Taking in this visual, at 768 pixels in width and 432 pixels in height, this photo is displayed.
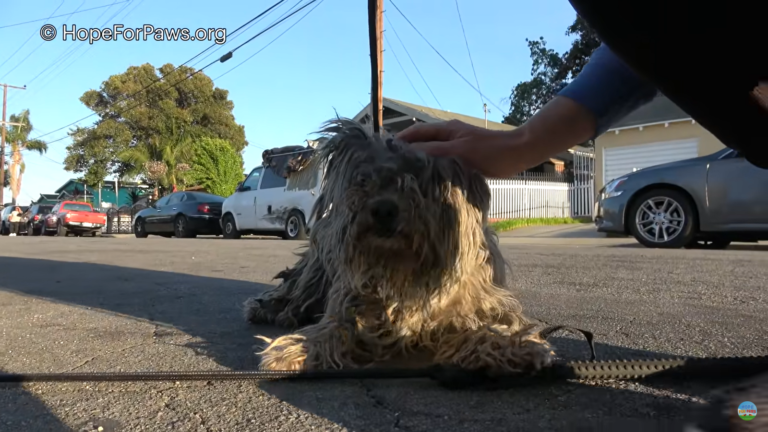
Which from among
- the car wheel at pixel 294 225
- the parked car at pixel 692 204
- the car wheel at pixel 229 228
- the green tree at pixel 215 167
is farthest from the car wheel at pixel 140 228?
the parked car at pixel 692 204

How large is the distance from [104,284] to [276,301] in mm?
2672

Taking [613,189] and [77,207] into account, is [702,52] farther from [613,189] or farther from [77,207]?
[77,207]

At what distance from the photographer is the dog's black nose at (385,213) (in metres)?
2.04

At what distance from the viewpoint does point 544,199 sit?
76.4ft

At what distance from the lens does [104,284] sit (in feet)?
16.7

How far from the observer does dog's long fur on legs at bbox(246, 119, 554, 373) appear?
206 cm

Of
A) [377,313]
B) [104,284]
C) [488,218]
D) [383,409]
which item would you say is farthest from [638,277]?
[104,284]

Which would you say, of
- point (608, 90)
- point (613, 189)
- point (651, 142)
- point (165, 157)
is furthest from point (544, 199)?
point (165, 157)

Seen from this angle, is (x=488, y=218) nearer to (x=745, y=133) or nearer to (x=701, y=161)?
(x=745, y=133)

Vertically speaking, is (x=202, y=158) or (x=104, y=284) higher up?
(x=202, y=158)

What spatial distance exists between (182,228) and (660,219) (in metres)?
15.7

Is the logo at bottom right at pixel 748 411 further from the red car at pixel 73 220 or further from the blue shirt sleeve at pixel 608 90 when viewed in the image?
the red car at pixel 73 220

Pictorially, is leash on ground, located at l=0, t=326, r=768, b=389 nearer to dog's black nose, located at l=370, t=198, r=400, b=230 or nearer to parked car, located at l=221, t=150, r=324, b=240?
dog's black nose, located at l=370, t=198, r=400, b=230

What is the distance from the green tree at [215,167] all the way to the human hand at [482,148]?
37614 mm
